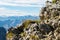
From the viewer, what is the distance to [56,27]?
5281 centimetres

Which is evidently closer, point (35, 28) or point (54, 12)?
point (35, 28)

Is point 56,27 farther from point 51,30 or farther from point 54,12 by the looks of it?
point 54,12

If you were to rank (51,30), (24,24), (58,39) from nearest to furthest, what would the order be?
(58,39) → (51,30) → (24,24)

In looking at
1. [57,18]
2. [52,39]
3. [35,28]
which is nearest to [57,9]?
[57,18]

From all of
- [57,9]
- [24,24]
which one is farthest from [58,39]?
[24,24]

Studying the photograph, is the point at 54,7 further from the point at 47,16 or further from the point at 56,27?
the point at 56,27

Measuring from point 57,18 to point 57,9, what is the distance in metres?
5.30

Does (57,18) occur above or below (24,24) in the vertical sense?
above

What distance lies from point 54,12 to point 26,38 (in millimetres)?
9971

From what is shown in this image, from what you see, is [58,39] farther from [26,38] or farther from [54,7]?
[54,7]

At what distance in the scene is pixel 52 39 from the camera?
157ft

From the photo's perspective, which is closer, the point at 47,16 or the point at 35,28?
the point at 35,28

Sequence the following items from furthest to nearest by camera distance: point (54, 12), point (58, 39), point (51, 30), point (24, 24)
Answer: point (24, 24) < point (54, 12) < point (51, 30) < point (58, 39)

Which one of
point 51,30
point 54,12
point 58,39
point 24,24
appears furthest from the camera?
point 24,24
